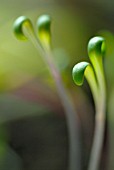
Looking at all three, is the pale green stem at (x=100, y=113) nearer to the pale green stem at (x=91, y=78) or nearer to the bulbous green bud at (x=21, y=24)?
the pale green stem at (x=91, y=78)

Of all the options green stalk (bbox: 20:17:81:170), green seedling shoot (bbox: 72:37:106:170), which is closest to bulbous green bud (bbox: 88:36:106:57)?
green seedling shoot (bbox: 72:37:106:170)

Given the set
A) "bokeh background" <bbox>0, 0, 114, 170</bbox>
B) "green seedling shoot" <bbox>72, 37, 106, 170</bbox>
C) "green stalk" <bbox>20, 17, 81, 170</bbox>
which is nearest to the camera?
"green seedling shoot" <bbox>72, 37, 106, 170</bbox>

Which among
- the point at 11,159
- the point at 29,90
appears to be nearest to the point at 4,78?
the point at 29,90

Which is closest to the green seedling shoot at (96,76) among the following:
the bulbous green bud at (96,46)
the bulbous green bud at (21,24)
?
the bulbous green bud at (96,46)

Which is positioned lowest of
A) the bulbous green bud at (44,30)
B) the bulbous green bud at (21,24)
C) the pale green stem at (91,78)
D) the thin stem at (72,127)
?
the thin stem at (72,127)

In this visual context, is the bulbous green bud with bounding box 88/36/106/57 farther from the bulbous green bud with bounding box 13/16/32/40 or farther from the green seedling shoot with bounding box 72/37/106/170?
the bulbous green bud with bounding box 13/16/32/40

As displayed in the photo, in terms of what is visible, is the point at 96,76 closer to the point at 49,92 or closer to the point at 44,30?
the point at 44,30

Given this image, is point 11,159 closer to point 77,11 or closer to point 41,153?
point 41,153

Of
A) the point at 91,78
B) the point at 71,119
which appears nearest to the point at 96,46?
the point at 91,78
